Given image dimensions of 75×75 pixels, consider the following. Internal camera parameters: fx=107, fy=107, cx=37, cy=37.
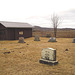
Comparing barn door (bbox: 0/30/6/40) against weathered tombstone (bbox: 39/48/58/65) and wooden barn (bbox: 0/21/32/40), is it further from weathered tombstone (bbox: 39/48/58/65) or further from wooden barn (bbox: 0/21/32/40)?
weathered tombstone (bbox: 39/48/58/65)

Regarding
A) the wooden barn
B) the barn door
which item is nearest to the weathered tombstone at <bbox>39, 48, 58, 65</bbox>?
the wooden barn

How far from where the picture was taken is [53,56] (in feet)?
23.2

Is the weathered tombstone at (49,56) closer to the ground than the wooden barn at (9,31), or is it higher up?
closer to the ground

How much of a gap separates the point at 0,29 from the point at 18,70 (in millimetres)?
18402

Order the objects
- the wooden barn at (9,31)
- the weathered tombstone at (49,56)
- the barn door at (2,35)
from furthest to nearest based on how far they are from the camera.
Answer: the barn door at (2,35), the wooden barn at (9,31), the weathered tombstone at (49,56)

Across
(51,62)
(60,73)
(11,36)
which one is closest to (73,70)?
(60,73)

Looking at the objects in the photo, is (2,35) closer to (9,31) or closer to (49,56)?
(9,31)

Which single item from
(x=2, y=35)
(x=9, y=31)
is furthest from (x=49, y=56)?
(x=2, y=35)

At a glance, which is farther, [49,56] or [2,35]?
[2,35]

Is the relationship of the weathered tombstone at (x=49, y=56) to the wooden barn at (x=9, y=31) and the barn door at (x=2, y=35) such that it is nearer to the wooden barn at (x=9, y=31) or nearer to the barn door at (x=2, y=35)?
the wooden barn at (x=9, y=31)

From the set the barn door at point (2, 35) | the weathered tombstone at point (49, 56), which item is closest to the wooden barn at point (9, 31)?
the barn door at point (2, 35)

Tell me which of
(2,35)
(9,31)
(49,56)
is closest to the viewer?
(49,56)

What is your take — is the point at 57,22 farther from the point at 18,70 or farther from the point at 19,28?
the point at 18,70

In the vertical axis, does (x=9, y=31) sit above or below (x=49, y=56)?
above
